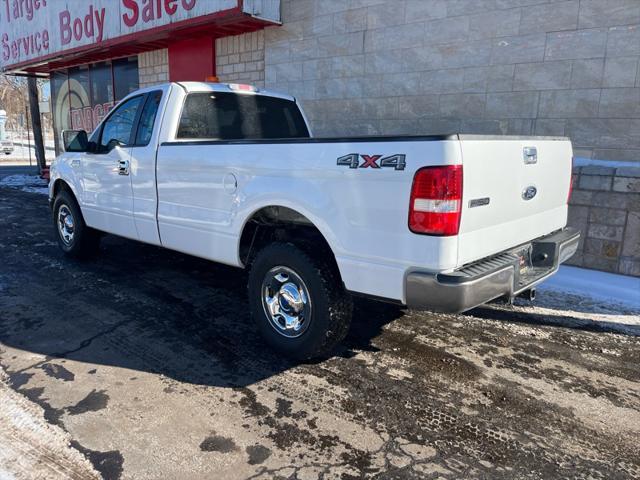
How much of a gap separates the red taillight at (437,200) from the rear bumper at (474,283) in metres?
0.27

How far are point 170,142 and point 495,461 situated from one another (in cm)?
359

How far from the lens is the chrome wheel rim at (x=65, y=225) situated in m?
6.34

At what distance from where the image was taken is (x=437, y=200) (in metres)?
2.79

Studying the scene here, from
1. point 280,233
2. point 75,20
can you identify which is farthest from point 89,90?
point 280,233

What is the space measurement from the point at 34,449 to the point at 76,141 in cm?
399

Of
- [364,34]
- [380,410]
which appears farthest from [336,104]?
[380,410]

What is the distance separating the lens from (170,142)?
4.51 metres

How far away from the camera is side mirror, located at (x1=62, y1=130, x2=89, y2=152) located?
5.63 meters

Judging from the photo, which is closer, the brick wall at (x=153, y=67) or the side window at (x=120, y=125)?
the side window at (x=120, y=125)

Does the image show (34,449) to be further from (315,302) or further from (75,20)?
(75,20)

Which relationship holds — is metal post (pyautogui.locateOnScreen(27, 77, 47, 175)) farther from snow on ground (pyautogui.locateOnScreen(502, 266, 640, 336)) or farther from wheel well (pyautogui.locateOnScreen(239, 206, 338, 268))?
snow on ground (pyautogui.locateOnScreen(502, 266, 640, 336))

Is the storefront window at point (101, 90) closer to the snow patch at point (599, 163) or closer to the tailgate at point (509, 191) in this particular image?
the snow patch at point (599, 163)

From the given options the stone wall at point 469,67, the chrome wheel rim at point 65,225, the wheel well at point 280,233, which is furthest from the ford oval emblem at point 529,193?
the chrome wheel rim at point 65,225

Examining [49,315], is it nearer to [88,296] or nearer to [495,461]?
[88,296]
